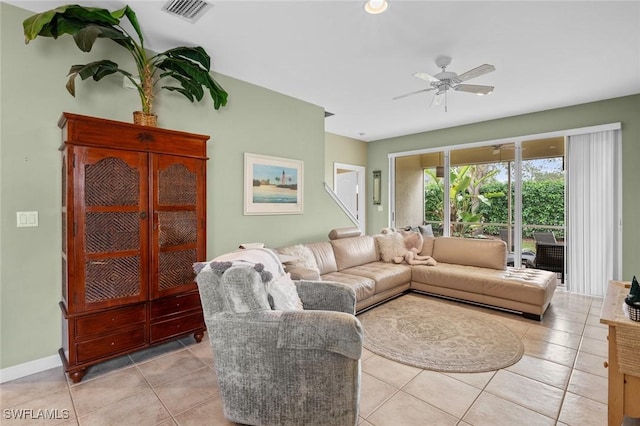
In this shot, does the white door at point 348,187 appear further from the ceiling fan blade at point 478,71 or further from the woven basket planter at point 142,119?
the woven basket planter at point 142,119

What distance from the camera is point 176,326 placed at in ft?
8.76

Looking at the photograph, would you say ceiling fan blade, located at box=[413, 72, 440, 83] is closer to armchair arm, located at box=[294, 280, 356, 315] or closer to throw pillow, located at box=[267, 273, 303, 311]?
armchair arm, located at box=[294, 280, 356, 315]

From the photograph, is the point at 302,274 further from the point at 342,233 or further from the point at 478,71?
the point at 478,71

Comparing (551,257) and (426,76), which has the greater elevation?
(426,76)

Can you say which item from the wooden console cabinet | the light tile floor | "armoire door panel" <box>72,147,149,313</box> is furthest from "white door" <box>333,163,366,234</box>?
the wooden console cabinet

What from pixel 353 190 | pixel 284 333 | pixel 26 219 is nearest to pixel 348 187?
pixel 353 190

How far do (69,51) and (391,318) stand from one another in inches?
152

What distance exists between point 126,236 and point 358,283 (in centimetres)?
232

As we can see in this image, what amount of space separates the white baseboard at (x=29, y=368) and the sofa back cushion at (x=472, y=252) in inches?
177

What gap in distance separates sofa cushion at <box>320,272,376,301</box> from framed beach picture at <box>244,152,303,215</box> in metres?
1.10

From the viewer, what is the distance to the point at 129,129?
7.81 ft

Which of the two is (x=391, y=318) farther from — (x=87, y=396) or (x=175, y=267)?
(x=87, y=396)

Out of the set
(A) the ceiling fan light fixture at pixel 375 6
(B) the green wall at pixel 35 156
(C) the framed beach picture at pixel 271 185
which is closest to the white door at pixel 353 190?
(C) the framed beach picture at pixel 271 185

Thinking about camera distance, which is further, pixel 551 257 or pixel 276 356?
pixel 551 257
